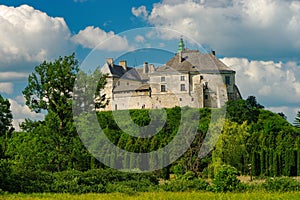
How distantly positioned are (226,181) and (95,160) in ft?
54.8

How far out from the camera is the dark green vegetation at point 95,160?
19.1 m

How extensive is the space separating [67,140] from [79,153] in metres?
1.42

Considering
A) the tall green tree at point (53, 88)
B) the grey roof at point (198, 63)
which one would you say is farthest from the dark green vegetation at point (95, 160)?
the grey roof at point (198, 63)

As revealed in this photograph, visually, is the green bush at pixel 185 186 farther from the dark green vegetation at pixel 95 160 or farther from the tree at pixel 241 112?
the tree at pixel 241 112

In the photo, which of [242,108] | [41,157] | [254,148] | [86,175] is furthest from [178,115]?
[86,175]

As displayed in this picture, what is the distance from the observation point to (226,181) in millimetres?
18828

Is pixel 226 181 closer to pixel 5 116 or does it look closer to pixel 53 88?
pixel 53 88

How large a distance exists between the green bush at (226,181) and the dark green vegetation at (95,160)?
0.04 metres

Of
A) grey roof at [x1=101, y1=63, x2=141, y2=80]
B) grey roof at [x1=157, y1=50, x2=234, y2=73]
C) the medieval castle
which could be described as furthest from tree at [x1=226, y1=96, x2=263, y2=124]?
grey roof at [x1=101, y1=63, x2=141, y2=80]

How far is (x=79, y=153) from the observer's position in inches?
1160

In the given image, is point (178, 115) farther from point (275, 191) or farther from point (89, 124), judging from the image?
point (275, 191)

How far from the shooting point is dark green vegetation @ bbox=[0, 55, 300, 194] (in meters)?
19.1

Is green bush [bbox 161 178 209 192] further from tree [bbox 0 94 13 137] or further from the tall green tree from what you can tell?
tree [bbox 0 94 13 137]

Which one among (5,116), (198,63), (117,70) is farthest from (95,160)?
(198,63)
